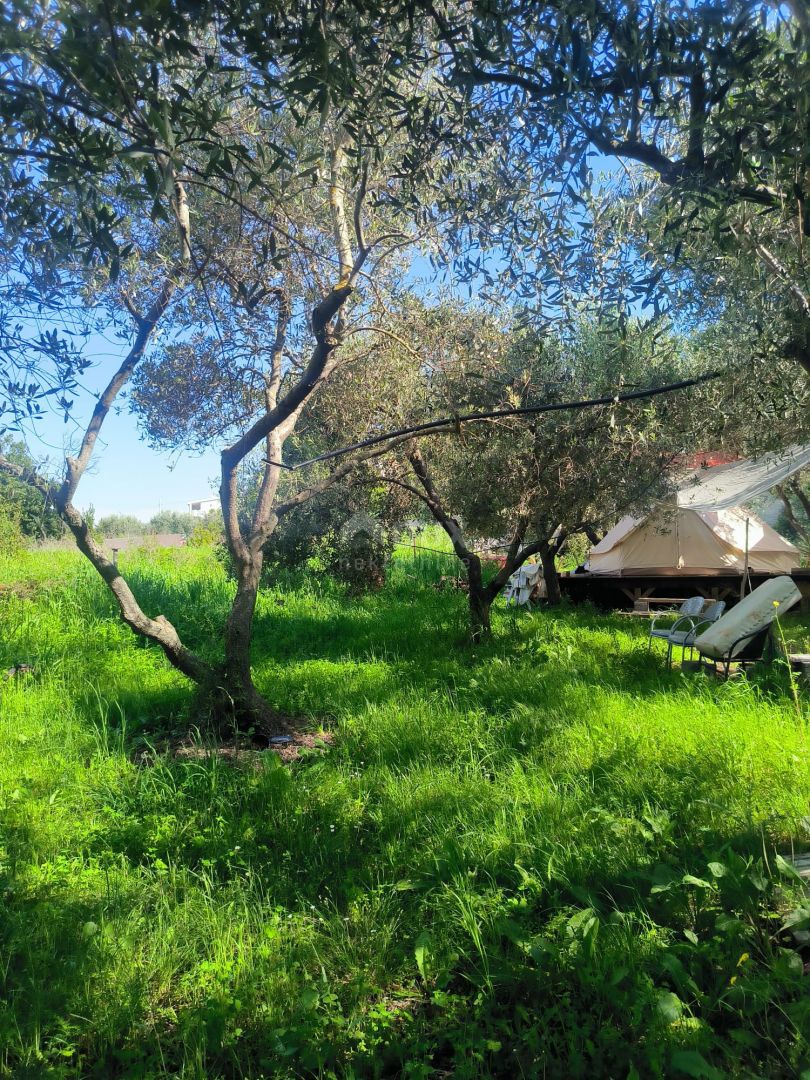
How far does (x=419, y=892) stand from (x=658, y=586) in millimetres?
11115

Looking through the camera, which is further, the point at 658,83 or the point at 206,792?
the point at 206,792

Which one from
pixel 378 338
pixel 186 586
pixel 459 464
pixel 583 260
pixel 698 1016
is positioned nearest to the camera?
pixel 698 1016

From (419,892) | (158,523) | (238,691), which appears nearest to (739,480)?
(238,691)

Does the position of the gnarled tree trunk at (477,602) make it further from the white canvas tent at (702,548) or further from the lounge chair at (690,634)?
the white canvas tent at (702,548)

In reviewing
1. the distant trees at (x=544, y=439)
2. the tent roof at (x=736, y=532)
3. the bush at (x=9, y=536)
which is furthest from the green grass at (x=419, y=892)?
the bush at (x=9, y=536)

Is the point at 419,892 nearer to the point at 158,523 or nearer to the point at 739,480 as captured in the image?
the point at 739,480

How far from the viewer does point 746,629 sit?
6891 mm

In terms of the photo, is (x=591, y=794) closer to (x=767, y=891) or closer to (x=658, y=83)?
(x=767, y=891)

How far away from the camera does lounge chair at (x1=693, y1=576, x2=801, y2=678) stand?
6.88 m

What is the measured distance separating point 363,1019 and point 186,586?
10.1 metres

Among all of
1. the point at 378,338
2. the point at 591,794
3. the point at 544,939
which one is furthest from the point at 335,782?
the point at 378,338

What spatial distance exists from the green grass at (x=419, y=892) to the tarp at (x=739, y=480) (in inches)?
173

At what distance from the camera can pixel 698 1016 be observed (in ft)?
7.81

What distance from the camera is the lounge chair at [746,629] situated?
6879 mm
